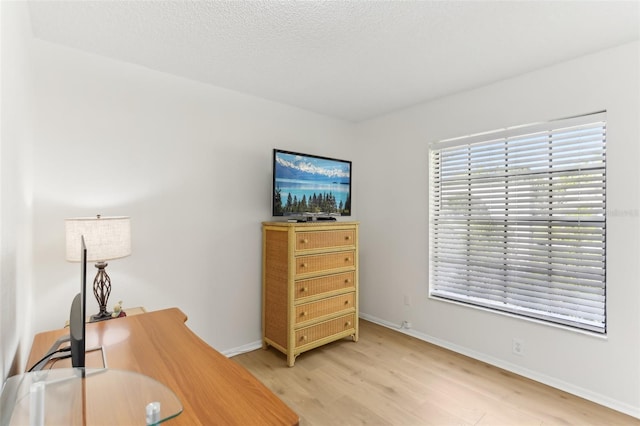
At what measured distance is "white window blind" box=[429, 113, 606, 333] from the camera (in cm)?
226

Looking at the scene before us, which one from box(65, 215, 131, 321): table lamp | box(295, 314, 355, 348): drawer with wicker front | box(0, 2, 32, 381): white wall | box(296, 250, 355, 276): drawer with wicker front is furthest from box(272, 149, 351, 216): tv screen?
box(0, 2, 32, 381): white wall

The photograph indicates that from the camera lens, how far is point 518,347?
255cm

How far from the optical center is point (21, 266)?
151 centimetres

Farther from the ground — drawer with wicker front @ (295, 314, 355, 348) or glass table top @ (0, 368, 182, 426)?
glass table top @ (0, 368, 182, 426)

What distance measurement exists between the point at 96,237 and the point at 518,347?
3.21 meters

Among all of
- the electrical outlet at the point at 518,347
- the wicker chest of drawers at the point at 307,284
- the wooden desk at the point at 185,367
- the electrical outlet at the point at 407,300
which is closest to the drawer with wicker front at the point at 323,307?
the wicker chest of drawers at the point at 307,284

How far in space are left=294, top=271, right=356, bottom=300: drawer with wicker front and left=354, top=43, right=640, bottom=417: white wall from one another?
0.67 meters

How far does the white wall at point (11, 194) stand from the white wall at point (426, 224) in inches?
121

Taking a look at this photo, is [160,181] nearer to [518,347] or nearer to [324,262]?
[324,262]

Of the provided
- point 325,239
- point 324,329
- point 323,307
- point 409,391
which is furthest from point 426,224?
point 409,391

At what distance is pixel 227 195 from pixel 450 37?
216 centimetres

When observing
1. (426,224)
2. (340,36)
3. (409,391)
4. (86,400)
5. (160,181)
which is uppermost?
(340,36)

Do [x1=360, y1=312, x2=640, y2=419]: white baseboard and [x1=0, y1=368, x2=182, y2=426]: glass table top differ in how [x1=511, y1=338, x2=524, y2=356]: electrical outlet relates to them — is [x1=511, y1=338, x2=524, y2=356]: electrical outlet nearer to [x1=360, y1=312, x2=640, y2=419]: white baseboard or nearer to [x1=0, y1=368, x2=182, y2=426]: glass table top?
[x1=360, y1=312, x2=640, y2=419]: white baseboard

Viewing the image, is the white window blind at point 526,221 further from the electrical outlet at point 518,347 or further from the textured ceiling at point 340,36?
the textured ceiling at point 340,36
